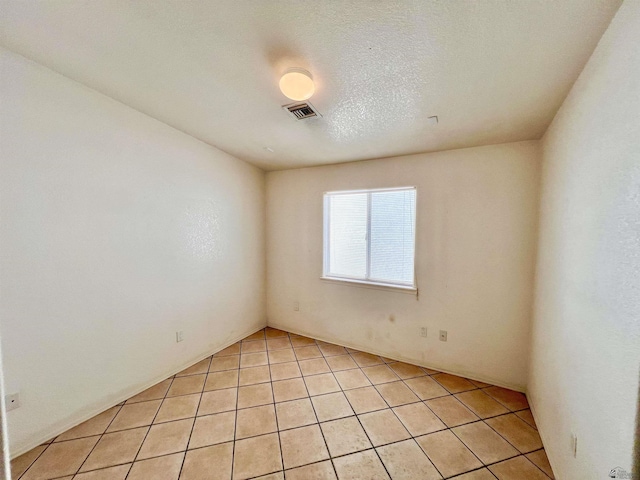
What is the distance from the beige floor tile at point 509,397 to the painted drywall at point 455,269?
8 centimetres

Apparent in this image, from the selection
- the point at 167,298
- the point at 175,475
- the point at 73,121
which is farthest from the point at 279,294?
the point at 73,121

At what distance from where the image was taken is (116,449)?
1.57m

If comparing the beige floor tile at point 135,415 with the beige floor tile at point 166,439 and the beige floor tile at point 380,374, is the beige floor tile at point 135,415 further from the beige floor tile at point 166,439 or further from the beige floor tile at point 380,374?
the beige floor tile at point 380,374

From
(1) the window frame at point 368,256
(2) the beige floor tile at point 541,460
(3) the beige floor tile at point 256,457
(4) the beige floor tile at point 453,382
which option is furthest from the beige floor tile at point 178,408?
(2) the beige floor tile at point 541,460

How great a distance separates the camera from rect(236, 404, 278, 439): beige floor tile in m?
1.72

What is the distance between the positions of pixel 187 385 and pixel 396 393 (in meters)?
1.84

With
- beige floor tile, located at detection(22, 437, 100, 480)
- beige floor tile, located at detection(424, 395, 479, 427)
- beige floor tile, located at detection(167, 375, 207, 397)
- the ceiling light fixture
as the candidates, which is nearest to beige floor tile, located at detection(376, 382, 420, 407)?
beige floor tile, located at detection(424, 395, 479, 427)

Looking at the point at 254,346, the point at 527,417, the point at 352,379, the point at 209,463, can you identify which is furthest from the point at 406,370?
the point at 209,463

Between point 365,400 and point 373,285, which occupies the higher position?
point 373,285

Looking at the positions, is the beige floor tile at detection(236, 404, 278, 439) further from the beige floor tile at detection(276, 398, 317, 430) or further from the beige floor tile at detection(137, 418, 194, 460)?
the beige floor tile at detection(137, 418, 194, 460)

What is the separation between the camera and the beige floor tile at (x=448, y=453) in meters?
1.49

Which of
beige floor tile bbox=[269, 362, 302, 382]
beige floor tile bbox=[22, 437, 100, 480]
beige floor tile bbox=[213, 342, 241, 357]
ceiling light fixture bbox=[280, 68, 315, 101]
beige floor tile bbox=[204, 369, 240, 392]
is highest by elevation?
ceiling light fixture bbox=[280, 68, 315, 101]

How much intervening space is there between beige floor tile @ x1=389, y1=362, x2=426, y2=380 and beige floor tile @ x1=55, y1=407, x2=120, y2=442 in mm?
2386

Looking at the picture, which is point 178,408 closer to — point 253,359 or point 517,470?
point 253,359
